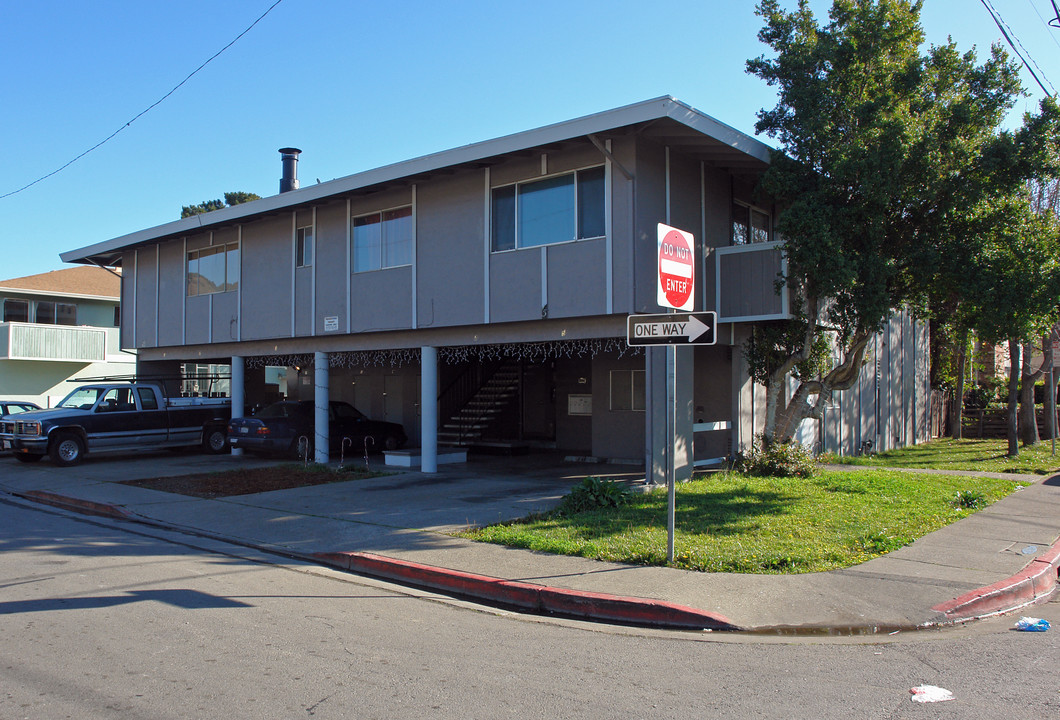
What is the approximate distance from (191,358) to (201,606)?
1801cm

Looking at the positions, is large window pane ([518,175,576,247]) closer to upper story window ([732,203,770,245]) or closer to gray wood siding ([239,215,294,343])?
upper story window ([732,203,770,245])

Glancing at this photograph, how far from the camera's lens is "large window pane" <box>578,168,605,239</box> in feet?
44.8

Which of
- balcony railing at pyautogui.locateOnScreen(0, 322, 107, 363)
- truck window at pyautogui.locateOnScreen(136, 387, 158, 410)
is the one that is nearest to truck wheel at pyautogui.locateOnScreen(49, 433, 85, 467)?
truck window at pyautogui.locateOnScreen(136, 387, 158, 410)

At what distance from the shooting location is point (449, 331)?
16.3 meters

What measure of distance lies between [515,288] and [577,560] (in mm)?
7075

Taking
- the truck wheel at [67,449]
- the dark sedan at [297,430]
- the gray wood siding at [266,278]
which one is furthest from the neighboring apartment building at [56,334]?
the dark sedan at [297,430]

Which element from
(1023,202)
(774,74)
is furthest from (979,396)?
(774,74)

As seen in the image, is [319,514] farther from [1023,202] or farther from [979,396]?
[979,396]

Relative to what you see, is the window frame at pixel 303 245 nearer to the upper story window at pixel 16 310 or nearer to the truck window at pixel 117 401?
the truck window at pixel 117 401

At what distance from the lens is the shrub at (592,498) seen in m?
11.5

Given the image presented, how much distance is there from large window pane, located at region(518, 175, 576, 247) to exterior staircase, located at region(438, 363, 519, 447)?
7.70 m

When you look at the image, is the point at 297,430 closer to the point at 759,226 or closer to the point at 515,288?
the point at 515,288

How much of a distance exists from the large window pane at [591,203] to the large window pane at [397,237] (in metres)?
4.50

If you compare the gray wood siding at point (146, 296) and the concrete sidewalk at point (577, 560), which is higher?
the gray wood siding at point (146, 296)
